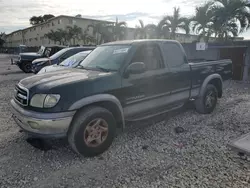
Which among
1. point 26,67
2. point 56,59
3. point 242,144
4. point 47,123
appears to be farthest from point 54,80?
point 26,67

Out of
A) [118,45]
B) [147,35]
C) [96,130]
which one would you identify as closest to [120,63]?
[118,45]

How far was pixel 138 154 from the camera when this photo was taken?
3533 mm

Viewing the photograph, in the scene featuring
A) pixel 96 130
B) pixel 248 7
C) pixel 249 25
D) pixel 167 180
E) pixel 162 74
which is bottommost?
pixel 167 180

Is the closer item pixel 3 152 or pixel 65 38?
pixel 3 152

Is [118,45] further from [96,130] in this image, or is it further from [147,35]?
[147,35]

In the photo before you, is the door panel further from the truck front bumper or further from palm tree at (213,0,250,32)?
palm tree at (213,0,250,32)

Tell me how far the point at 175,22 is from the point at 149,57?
20.7 metres

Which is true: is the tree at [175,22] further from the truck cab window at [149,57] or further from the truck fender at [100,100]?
the truck fender at [100,100]

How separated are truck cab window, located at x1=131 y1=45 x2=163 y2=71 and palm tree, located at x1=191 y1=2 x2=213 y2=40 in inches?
646

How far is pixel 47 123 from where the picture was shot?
299 cm

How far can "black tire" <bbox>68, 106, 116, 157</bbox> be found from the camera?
10.5 ft

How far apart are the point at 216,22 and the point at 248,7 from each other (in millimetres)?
2435

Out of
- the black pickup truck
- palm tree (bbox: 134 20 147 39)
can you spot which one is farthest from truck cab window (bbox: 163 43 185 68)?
palm tree (bbox: 134 20 147 39)

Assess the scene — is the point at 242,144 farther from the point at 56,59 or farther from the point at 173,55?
the point at 56,59
